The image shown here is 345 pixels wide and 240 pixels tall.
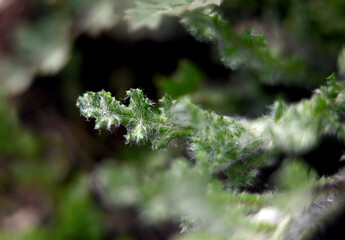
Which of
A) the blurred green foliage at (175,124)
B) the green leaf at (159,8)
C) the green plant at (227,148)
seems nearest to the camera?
the green plant at (227,148)

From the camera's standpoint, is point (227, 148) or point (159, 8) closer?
point (227, 148)

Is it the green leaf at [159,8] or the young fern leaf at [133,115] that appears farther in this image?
the green leaf at [159,8]

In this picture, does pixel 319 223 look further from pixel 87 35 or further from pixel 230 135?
pixel 87 35

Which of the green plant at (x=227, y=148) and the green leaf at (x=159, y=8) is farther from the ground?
the green leaf at (x=159, y=8)

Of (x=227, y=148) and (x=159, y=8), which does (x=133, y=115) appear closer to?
(x=227, y=148)

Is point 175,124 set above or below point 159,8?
below

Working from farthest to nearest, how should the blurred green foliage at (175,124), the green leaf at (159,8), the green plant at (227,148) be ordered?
the green leaf at (159,8) → the blurred green foliage at (175,124) → the green plant at (227,148)

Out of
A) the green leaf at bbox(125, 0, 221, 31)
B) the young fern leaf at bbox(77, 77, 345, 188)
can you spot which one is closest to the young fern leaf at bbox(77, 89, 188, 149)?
the young fern leaf at bbox(77, 77, 345, 188)

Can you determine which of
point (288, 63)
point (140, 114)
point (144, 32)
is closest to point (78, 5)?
point (144, 32)

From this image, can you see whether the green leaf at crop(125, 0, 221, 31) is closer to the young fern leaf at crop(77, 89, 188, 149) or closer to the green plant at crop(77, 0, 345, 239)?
the green plant at crop(77, 0, 345, 239)


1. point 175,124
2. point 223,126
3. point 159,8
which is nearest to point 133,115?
point 175,124

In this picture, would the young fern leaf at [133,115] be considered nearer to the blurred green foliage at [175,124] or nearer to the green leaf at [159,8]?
the blurred green foliage at [175,124]

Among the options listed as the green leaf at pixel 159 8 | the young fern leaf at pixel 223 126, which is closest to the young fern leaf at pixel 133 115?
the young fern leaf at pixel 223 126
